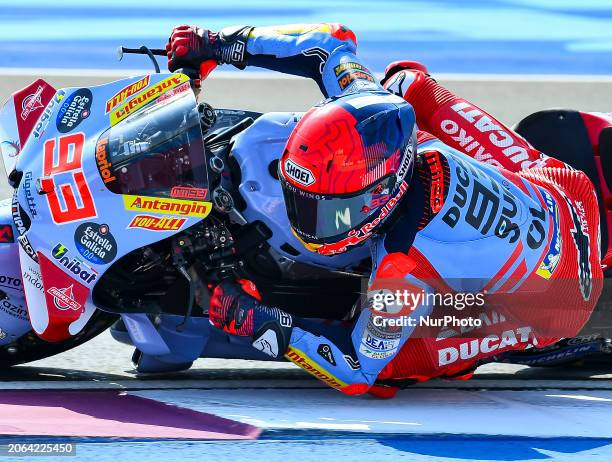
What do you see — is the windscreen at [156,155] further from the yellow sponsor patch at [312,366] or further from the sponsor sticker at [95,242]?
the yellow sponsor patch at [312,366]

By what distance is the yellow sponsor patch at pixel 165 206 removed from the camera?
3818 millimetres

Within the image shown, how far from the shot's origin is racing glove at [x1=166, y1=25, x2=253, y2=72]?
14.6 ft

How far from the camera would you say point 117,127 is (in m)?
3.94

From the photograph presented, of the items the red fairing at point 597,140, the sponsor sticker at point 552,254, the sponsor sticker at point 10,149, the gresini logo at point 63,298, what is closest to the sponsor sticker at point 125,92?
the sponsor sticker at point 10,149

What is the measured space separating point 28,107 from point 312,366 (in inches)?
55.4

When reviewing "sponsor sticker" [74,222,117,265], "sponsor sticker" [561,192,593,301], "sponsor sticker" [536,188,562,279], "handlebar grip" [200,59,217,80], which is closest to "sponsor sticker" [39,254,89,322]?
"sponsor sticker" [74,222,117,265]

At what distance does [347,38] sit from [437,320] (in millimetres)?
1250

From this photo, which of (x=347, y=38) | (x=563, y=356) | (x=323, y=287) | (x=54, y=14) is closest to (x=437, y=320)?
(x=323, y=287)

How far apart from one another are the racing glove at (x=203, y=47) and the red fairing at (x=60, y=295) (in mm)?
1072

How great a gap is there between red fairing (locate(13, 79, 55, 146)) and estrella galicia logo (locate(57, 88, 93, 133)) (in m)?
0.13

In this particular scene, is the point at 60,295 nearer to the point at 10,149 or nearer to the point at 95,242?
the point at 95,242

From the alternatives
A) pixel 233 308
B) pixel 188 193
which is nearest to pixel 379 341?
pixel 233 308

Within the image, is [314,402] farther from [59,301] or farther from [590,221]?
[590,221]

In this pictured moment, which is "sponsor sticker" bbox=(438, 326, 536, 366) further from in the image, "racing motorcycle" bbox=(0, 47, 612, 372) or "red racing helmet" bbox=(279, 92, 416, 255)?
"red racing helmet" bbox=(279, 92, 416, 255)
